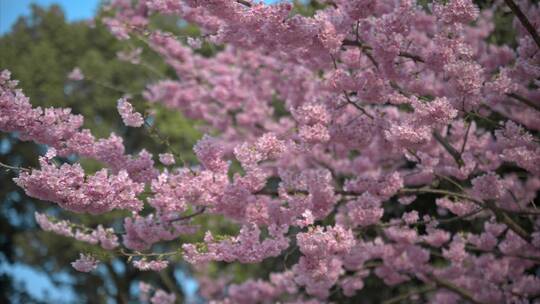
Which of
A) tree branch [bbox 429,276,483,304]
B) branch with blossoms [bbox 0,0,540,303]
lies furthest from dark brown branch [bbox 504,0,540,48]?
tree branch [bbox 429,276,483,304]

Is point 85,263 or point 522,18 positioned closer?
point 522,18

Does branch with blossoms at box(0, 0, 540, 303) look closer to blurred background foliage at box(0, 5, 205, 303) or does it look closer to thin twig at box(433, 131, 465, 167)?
thin twig at box(433, 131, 465, 167)

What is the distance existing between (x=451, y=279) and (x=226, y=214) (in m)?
3.29

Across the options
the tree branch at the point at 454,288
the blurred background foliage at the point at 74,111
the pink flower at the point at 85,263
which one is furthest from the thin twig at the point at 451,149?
the blurred background foliage at the point at 74,111

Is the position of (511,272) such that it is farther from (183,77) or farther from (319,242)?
(183,77)

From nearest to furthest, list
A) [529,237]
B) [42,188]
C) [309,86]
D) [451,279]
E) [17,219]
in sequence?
[42,188], [529,237], [451,279], [309,86], [17,219]

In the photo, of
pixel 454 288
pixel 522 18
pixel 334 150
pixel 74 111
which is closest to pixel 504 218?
pixel 454 288

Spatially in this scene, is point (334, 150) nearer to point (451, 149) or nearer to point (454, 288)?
point (451, 149)

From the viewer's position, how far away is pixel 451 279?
22.5 feet

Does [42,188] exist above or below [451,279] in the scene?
above

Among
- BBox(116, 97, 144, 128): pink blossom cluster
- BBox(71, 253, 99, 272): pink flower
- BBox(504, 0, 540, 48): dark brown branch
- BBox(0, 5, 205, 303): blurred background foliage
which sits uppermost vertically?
BBox(504, 0, 540, 48): dark brown branch

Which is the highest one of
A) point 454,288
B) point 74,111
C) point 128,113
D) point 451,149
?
point 128,113

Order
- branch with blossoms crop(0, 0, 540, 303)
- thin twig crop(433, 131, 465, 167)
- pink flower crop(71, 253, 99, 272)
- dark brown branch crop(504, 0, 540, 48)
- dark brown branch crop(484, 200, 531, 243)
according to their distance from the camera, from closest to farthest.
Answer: dark brown branch crop(504, 0, 540, 48), branch with blossoms crop(0, 0, 540, 303), pink flower crop(71, 253, 99, 272), dark brown branch crop(484, 200, 531, 243), thin twig crop(433, 131, 465, 167)

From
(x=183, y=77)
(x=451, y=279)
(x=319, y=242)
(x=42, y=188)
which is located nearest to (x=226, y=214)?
(x=319, y=242)
